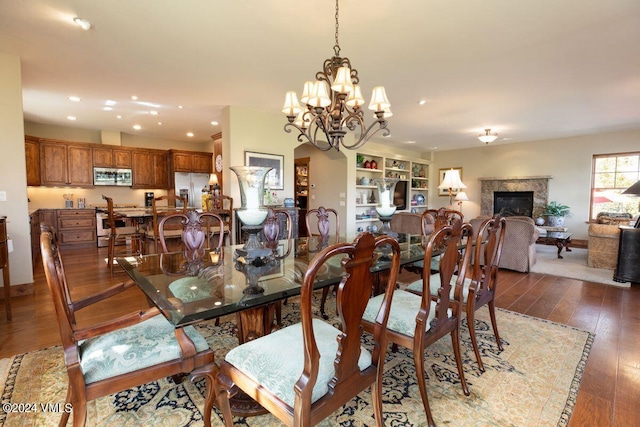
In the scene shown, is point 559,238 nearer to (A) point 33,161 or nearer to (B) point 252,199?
(B) point 252,199

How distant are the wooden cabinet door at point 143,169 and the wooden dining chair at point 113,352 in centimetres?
672

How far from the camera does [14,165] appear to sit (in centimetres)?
312

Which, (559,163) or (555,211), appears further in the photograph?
(559,163)

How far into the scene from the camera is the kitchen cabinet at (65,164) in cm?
606

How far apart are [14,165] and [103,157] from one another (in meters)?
3.99

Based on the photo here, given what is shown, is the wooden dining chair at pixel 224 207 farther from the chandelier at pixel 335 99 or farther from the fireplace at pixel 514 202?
the fireplace at pixel 514 202

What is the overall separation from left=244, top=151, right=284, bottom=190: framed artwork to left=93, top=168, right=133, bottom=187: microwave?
3.87 metres

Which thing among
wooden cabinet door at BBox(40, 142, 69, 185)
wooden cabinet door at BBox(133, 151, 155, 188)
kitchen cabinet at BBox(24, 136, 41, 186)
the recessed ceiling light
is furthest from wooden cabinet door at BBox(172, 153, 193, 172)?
the recessed ceiling light

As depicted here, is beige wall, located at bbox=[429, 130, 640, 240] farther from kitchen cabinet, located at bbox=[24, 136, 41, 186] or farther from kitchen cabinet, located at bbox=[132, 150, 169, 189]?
kitchen cabinet, located at bbox=[24, 136, 41, 186]

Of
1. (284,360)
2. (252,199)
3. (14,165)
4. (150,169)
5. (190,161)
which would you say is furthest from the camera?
(190,161)

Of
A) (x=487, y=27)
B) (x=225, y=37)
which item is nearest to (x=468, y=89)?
(x=487, y=27)

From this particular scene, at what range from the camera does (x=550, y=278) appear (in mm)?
4137

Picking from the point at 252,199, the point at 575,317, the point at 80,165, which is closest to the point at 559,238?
the point at 575,317

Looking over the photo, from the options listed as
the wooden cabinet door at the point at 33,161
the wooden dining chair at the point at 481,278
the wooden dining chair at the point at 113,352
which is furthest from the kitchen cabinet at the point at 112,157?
the wooden dining chair at the point at 481,278
